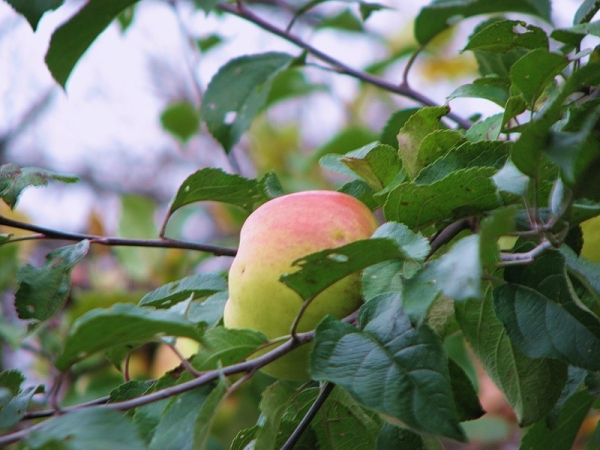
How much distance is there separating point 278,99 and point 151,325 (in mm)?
1168

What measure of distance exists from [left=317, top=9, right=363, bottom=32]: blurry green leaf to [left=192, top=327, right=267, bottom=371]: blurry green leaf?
103 centimetres

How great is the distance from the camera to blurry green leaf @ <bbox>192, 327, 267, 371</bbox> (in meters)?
0.47

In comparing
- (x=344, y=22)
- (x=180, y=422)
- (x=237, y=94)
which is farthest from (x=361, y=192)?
(x=344, y=22)

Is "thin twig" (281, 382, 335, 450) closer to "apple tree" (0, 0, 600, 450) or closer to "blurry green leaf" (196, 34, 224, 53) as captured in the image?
"apple tree" (0, 0, 600, 450)

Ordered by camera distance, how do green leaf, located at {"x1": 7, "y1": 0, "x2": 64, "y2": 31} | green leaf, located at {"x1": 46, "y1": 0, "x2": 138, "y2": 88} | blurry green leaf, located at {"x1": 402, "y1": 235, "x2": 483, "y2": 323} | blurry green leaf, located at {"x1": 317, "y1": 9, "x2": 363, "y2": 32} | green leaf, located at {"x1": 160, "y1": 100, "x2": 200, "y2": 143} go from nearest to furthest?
blurry green leaf, located at {"x1": 402, "y1": 235, "x2": 483, "y2": 323}, green leaf, located at {"x1": 7, "y1": 0, "x2": 64, "y2": 31}, green leaf, located at {"x1": 46, "y1": 0, "x2": 138, "y2": 88}, blurry green leaf, located at {"x1": 317, "y1": 9, "x2": 363, "y2": 32}, green leaf, located at {"x1": 160, "y1": 100, "x2": 200, "y2": 143}

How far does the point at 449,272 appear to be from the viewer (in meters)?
0.36

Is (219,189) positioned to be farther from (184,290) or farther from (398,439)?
(398,439)

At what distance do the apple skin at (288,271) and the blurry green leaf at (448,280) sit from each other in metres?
0.11

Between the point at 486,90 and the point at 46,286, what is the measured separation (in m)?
0.42

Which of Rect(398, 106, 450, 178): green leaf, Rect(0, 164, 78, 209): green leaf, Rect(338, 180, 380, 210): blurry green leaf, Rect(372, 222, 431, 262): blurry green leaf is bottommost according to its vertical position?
Rect(338, 180, 380, 210): blurry green leaf

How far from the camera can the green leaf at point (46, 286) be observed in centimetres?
58

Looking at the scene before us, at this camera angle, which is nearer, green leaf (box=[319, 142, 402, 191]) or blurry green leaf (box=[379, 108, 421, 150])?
green leaf (box=[319, 142, 402, 191])

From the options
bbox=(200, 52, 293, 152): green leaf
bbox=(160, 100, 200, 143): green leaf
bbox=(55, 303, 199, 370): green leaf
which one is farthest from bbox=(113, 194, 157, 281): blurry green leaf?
bbox=(55, 303, 199, 370): green leaf

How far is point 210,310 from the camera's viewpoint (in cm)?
63
